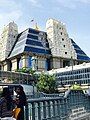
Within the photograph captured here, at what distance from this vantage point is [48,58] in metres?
105

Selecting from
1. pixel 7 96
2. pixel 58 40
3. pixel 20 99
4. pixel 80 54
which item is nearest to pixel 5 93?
pixel 7 96

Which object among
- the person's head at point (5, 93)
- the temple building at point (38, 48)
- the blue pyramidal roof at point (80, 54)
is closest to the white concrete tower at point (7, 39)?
the temple building at point (38, 48)

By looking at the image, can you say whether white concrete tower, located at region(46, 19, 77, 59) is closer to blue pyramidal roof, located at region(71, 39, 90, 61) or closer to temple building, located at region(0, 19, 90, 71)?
temple building, located at region(0, 19, 90, 71)

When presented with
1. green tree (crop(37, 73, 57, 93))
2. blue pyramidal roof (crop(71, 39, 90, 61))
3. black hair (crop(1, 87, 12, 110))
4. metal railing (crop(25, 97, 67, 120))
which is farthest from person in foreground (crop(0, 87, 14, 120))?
blue pyramidal roof (crop(71, 39, 90, 61))

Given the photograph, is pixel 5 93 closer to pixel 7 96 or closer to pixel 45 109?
pixel 7 96

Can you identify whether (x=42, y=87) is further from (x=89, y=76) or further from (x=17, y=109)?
(x=17, y=109)

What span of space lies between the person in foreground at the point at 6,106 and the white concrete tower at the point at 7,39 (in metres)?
98.6

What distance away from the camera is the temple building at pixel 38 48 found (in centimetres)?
9975

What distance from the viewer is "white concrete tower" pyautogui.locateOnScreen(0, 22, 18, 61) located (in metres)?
107

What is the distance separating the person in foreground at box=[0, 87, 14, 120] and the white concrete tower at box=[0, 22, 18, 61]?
324 ft

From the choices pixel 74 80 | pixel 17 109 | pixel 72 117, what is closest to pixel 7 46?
pixel 74 80

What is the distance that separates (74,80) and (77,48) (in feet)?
124

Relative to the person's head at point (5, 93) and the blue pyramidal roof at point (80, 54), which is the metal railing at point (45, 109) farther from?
the blue pyramidal roof at point (80, 54)

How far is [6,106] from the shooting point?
932 cm
